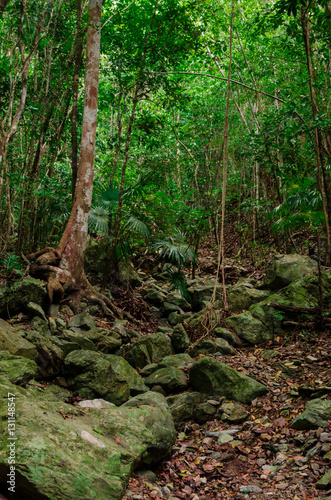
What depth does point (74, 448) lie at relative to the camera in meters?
2.26

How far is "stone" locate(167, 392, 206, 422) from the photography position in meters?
4.20

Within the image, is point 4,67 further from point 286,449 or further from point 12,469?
point 286,449

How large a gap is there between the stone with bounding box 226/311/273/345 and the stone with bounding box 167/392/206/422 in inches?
72.6

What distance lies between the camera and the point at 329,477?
2613mm

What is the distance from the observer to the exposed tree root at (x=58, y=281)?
5.58 meters

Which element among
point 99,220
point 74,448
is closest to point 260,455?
point 74,448

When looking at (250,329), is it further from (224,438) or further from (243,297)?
(224,438)

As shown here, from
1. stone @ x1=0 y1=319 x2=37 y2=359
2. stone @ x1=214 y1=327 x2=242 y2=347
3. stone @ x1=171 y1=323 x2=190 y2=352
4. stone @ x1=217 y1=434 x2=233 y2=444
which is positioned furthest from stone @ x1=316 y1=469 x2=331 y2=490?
stone @ x1=171 y1=323 x2=190 y2=352

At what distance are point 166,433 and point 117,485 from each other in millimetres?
1209

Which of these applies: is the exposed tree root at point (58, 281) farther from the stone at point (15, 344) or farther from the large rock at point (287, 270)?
the large rock at point (287, 270)

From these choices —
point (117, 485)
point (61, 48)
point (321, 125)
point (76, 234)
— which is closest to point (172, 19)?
point (61, 48)

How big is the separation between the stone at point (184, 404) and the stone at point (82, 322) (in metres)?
1.71

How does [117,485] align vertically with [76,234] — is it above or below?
below

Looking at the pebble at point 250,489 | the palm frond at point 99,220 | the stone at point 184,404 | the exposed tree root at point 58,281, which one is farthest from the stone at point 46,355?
the palm frond at point 99,220
